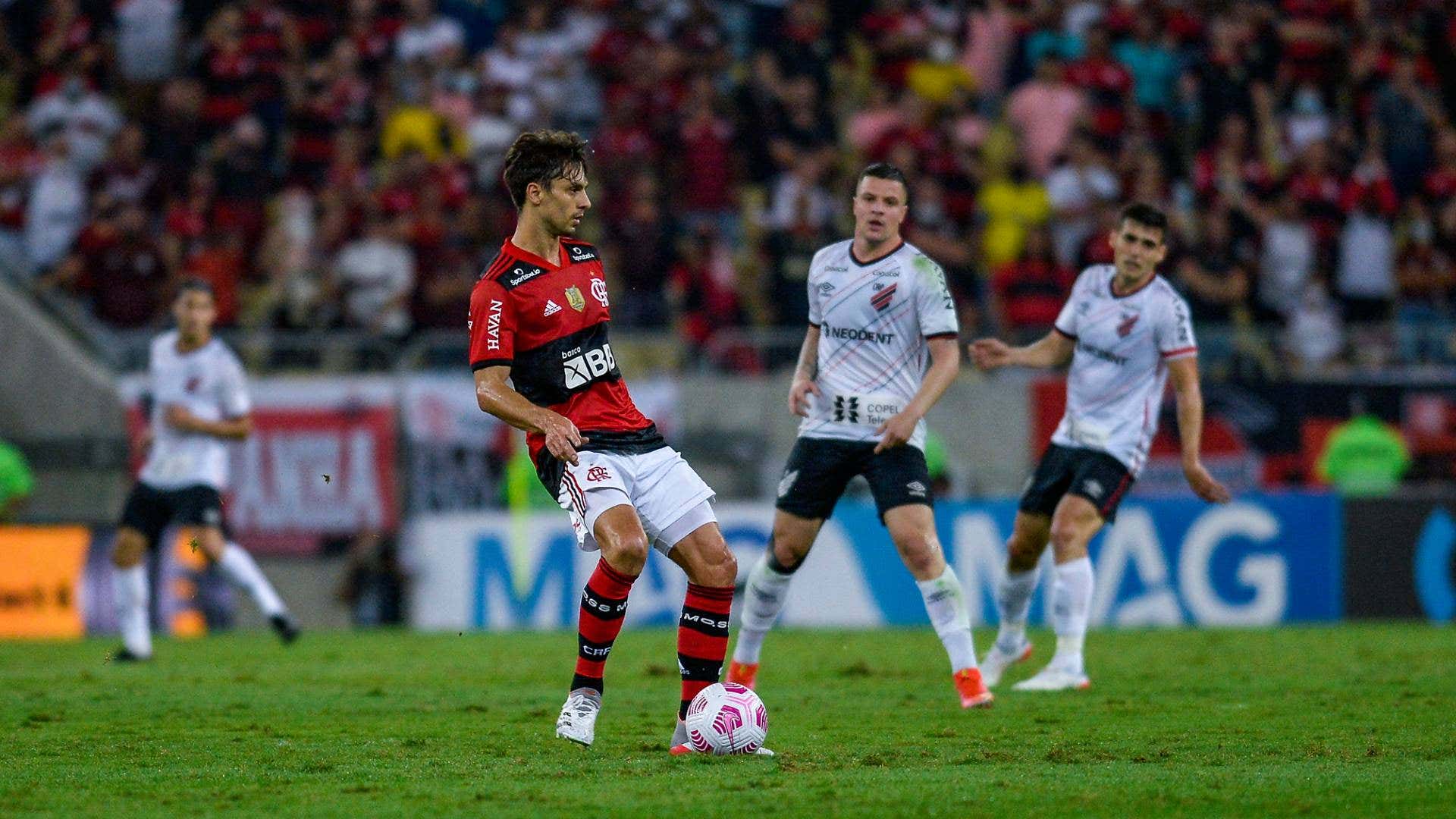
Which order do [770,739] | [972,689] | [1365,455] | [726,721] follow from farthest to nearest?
[1365,455] → [972,689] → [770,739] → [726,721]

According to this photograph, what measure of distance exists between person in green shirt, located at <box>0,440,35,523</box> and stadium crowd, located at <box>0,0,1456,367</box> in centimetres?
192

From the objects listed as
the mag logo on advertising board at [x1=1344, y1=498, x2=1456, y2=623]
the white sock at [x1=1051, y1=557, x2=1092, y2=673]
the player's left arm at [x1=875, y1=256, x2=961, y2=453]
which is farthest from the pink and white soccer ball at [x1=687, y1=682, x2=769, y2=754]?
the mag logo on advertising board at [x1=1344, y1=498, x2=1456, y2=623]

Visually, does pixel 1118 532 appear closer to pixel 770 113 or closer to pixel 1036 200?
pixel 1036 200

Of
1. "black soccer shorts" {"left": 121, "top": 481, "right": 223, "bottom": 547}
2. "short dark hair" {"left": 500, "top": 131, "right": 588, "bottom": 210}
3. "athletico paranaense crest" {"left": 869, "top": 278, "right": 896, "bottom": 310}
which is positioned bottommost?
"black soccer shorts" {"left": 121, "top": 481, "right": 223, "bottom": 547}

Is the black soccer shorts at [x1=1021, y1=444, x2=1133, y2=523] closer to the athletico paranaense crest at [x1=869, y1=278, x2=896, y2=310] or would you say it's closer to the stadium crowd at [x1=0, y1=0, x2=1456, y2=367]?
the athletico paranaense crest at [x1=869, y1=278, x2=896, y2=310]

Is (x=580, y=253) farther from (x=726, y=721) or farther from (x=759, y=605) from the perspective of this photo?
(x=759, y=605)

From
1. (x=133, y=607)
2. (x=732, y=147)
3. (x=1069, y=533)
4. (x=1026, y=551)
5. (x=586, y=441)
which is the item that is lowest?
(x=133, y=607)

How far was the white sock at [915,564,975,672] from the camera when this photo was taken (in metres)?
9.57

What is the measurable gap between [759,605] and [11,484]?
411 inches

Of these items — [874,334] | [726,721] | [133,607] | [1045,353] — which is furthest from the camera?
[133,607]

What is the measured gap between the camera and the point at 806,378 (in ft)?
32.4

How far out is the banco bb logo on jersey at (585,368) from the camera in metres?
8.02

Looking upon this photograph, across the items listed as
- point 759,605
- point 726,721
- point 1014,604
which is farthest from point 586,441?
point 1014,604

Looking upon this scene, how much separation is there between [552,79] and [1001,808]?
624 inches
